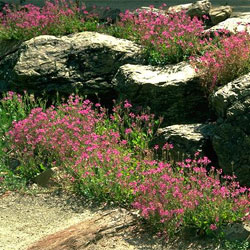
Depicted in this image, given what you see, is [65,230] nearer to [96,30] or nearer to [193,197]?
[193,197]

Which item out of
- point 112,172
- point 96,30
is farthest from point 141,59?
point 112,172

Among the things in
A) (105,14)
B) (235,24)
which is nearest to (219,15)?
(235,24)

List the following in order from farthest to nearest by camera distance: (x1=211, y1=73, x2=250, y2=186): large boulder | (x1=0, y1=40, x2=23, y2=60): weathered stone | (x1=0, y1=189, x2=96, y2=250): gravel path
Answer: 1. (x1=0, y1=40, x2=23, y2=60): weathered stone
2. (x1=211, y1=73, x2=250, y2=186): large boulder
3. (x1=0, y1=189, x2=96, y2=250): gravel path

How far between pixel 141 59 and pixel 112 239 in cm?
389

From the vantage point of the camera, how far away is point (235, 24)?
928 centimetres

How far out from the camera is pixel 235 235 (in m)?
5.70

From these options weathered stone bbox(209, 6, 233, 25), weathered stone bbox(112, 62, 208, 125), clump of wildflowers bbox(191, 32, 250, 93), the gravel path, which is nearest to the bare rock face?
the gravel path

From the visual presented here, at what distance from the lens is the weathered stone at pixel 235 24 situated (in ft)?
29.7

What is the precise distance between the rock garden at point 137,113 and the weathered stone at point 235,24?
0.8 inches

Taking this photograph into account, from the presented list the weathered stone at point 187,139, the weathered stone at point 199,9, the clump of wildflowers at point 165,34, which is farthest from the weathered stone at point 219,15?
the weathered stone at point 187,139

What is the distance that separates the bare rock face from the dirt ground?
0.05 ft

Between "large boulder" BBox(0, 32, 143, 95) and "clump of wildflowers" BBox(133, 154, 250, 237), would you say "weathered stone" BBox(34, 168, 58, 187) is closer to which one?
"clump of wildflowers" BBox(133, 154, 250, 237)

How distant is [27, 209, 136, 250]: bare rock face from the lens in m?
6.00

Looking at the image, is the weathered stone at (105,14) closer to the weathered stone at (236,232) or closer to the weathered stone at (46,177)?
the weathered stone at (46,177)
